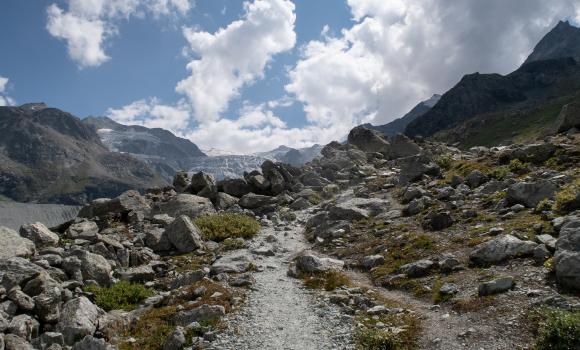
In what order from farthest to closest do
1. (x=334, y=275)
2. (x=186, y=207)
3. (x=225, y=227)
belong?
(x=186, y=207) → (x=225, y=227) → (x=334, y=275)

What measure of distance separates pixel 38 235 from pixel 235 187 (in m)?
27.3

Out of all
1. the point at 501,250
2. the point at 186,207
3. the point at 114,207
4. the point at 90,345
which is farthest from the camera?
the point at 186,207

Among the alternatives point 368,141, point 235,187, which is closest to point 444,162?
point 235,187

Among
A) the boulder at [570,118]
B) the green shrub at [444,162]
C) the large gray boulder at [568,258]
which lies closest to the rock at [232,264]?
the large gray boulder at [568,258]

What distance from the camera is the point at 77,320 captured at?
17.0 meters

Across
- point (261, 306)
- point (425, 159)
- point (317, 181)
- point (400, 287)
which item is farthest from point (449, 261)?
point (317, 181)

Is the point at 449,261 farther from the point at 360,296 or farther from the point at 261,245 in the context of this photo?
the point at 261,245

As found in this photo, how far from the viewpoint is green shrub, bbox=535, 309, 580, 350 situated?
12.3 m

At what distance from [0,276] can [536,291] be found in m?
21.9

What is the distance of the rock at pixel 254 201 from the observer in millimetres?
49441

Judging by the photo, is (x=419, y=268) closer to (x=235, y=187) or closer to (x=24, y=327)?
(x=24, y=327)

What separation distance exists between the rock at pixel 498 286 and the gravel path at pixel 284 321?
17.4 ft

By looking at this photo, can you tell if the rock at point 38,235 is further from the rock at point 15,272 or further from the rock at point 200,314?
→ the rock at point 200,314

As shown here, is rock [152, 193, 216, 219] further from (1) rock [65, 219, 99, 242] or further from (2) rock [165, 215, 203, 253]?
(2) rock [165, 215, 203, 253]
